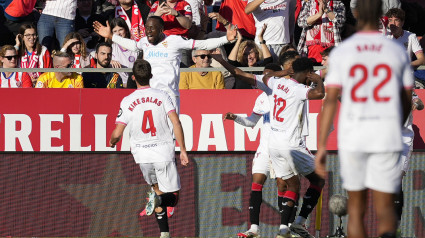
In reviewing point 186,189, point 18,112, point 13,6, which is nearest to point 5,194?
point 18,112

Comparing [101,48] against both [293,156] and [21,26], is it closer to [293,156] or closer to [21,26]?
[21,26]

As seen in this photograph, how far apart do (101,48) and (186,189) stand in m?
2.67

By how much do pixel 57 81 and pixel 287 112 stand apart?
3.81 m

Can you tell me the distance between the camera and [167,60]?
12406 mm

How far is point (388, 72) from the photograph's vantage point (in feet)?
21.7

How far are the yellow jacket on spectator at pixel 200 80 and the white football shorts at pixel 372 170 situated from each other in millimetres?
6580

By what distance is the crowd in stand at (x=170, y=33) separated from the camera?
1330 cm

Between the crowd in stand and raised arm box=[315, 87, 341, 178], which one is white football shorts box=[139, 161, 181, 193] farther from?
raised arm box=[315, 87, 341, 178]

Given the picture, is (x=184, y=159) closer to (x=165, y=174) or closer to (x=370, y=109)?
(x=165, y=174)

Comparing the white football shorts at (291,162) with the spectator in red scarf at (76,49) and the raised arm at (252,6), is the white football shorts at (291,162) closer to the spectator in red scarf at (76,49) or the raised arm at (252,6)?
the raised arm at (252,6)

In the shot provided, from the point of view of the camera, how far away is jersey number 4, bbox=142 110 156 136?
10.3m

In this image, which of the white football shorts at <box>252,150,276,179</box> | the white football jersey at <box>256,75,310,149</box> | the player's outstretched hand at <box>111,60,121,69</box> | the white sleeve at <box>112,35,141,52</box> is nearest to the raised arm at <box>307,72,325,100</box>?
the white football jersey at <box>256,75,310,149</box>

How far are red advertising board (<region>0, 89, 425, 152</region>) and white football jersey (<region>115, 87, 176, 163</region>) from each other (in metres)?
2.47

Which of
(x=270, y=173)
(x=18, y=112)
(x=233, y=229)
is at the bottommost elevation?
(x=233, y=229)
